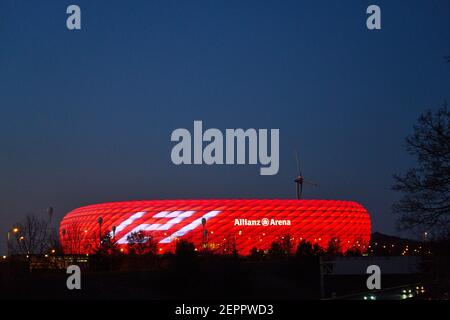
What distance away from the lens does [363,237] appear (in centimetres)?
11025

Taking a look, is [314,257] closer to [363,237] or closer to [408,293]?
[408,293]

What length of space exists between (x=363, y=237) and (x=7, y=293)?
9358cm

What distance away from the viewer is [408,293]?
18219 millimetres

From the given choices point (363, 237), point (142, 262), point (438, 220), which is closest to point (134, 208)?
point (363, 237)

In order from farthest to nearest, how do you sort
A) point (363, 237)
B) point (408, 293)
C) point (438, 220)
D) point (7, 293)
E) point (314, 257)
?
point (363, 237) < point (314, 257) < point (7, 293) < point (408, 293) < point (438, 220)

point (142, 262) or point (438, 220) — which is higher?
point (438, 220)

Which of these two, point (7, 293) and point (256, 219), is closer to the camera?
point (7, 293)

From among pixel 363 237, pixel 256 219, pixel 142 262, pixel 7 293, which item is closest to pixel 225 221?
pixel 256 219
